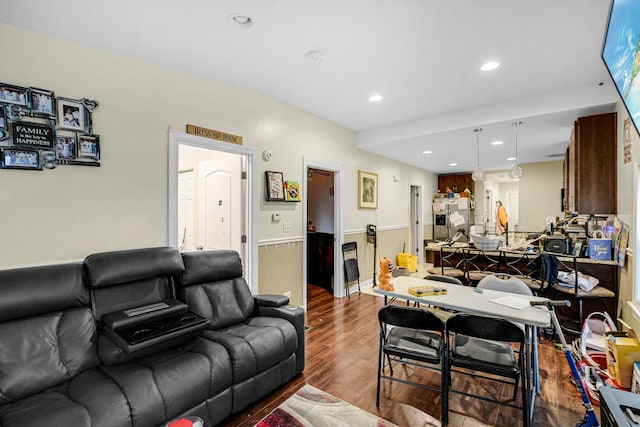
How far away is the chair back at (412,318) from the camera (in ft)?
6.38

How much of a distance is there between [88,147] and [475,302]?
3234 mm

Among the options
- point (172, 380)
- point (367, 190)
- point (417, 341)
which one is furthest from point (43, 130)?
point (367, 190)

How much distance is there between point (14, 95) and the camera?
2008mm

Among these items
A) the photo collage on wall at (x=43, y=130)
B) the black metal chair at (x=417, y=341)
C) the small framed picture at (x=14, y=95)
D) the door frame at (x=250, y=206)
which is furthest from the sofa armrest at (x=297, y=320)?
the small framed picture at (x=14, y=95)

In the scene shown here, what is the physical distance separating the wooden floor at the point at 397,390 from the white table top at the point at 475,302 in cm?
70

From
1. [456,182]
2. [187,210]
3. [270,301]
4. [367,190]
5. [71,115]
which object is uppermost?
[456,182]

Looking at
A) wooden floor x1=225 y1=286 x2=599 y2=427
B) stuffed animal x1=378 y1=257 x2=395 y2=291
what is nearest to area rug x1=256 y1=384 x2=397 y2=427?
wooden floor x1=225 y1=286 x2=599 y2=427

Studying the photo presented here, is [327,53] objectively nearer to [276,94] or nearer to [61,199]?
[276,94]

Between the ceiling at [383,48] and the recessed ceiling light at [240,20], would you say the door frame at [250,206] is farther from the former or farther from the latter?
the recessed ceiling light at [240,20]

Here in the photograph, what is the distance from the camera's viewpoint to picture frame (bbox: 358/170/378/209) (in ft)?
17.3

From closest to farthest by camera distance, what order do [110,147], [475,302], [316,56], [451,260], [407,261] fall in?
[475,302] → [110,147] → [316,56] → [451,260] → [407,261]

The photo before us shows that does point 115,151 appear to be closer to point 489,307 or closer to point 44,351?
point 44,351

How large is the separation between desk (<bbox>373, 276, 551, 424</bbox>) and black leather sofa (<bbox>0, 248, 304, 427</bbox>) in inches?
42.0

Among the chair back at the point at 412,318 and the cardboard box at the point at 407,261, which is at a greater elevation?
the chair back at the point at 412,318
